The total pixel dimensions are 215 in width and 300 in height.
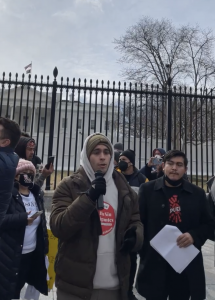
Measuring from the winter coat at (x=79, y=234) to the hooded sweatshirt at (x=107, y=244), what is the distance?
38mm

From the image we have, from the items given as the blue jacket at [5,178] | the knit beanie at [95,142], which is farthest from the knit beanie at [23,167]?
the knit beanie at [95,142]

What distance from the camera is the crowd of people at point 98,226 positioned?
6.11ft

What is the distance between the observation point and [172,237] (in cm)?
248

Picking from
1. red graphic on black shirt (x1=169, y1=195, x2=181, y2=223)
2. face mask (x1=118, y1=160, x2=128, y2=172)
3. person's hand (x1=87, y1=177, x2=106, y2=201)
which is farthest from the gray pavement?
person's hand (x1=87, y1=177, x2=106, y2=201)

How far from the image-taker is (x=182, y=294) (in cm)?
251

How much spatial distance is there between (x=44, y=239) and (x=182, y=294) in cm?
144

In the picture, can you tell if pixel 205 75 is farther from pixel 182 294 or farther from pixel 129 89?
pixel 182 294

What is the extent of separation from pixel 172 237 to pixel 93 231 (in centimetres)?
93

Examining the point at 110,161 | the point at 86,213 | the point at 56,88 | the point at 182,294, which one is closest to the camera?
the point at 86,213

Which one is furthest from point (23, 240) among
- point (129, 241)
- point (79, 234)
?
point (129, 241)

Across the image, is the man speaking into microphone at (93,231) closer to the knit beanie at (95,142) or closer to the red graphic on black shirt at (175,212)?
the knit beanie at (95,142)

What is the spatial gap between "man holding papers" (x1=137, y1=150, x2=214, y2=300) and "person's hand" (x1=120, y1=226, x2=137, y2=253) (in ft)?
1.90

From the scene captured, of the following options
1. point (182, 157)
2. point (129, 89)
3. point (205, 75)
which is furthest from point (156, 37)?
point (182, 157)

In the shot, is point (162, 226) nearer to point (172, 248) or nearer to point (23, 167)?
point (172, 248)
